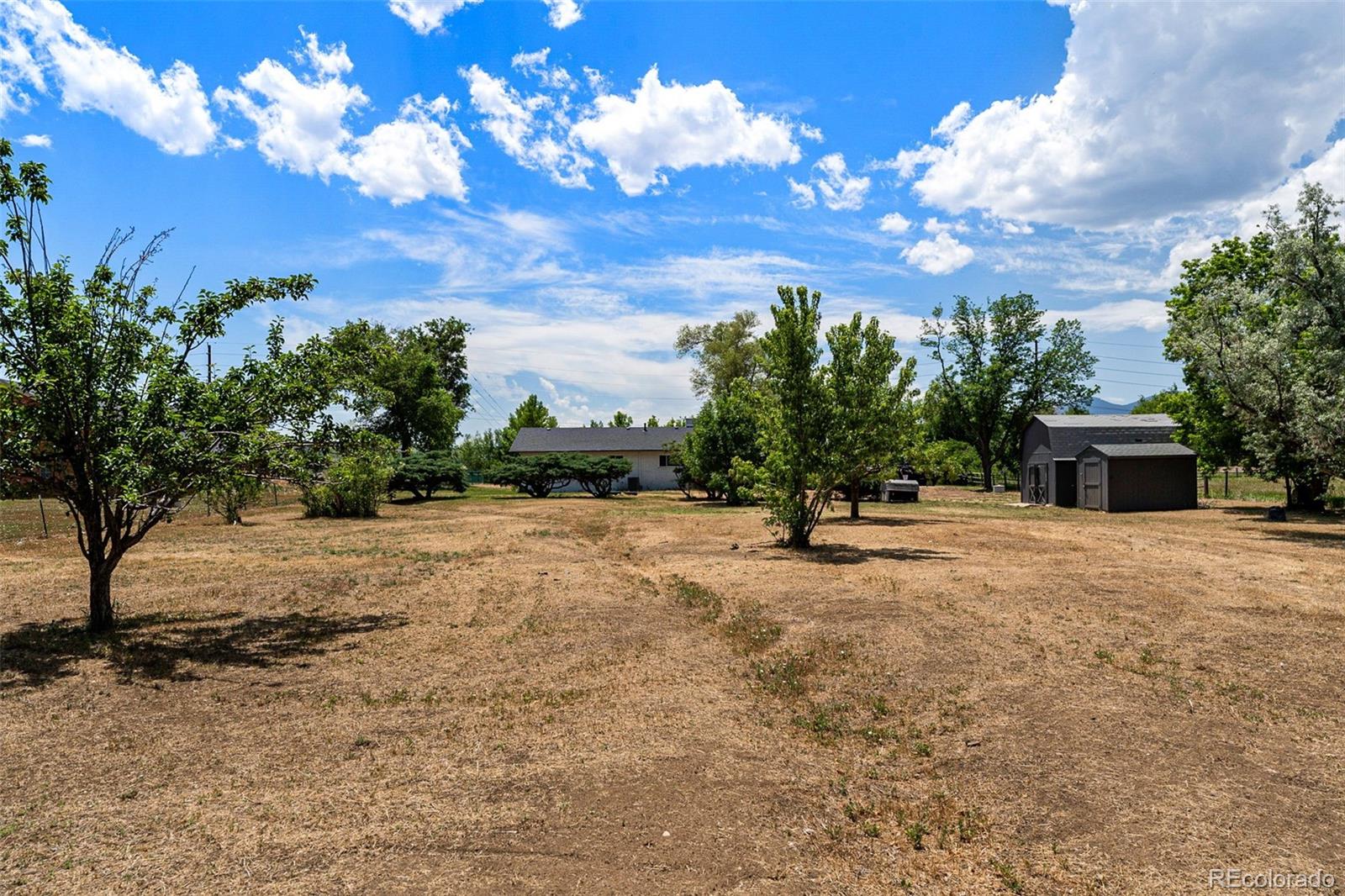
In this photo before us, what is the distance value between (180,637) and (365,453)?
10.2 feet

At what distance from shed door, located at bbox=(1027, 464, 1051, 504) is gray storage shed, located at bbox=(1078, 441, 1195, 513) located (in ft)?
10.5

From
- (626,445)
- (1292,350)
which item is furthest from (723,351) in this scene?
(1292,350)

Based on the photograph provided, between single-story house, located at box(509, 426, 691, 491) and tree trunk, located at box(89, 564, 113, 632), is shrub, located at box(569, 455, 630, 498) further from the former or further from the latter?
tree trunk, located at box(89, 564, 113, 632)

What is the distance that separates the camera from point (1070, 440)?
32.6m

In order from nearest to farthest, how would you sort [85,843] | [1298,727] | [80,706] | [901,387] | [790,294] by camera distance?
[85,843] < [1298,727] < [80,706] < [790,294] < [901,387]

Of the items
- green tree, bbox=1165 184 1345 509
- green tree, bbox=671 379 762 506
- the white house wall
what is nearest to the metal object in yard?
green tree, bbox=671 379 762 506

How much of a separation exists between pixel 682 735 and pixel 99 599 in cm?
808

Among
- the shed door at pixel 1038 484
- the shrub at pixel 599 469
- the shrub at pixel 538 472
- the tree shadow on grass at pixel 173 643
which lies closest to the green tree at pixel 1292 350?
the shed door at pixel 1038 484

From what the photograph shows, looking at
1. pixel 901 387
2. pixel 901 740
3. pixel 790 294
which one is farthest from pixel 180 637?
pixel 901 387

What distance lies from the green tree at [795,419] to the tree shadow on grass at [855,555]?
0.80 metres

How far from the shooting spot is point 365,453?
10273 millimetres

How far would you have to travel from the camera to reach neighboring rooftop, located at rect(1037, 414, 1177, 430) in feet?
107

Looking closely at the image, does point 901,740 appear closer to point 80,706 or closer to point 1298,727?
point 1298,727

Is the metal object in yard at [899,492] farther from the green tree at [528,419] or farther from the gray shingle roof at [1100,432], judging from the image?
the green tree at [528,419]
